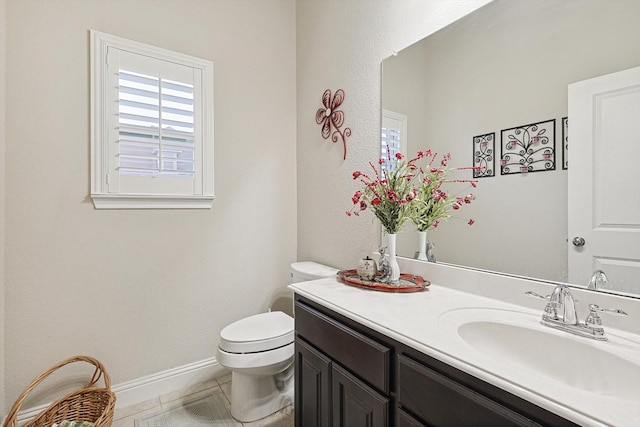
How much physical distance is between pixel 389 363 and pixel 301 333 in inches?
21.7

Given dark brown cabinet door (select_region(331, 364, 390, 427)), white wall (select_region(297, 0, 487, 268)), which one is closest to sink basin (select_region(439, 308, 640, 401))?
dark brown cabinet door (select_region(331, 364, 390, 427))

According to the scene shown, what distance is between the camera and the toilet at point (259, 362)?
1.63 m

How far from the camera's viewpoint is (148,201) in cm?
191

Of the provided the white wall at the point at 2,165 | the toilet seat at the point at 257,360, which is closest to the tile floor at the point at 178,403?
the toilet seat at the point at 257,360

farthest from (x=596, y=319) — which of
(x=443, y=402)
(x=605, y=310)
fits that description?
(x=443, y=402)

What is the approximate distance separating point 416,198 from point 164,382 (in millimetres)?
1930

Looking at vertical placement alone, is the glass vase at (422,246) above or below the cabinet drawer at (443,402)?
above

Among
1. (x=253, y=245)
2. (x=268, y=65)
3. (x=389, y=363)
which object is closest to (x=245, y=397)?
(x=253, y=245)

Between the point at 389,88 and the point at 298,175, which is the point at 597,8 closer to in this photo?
the point at 389,88

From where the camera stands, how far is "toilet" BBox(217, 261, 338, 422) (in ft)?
5.36

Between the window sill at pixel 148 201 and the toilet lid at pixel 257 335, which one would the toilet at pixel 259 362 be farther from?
the window sill at pixel 148 201

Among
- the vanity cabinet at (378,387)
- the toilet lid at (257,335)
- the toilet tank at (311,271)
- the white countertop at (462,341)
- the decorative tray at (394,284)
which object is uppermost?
the decorative tray at (394,284)

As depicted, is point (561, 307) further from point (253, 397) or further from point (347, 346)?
point (253, 397)

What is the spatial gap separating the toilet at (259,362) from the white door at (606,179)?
1.27 metres
